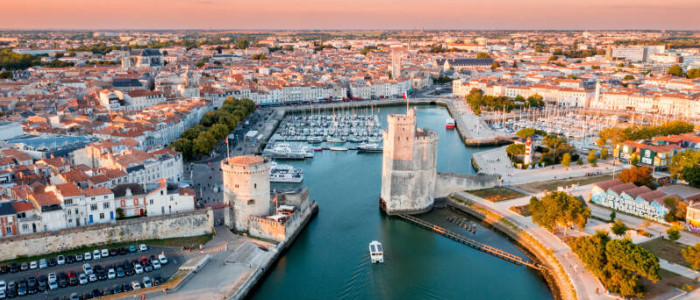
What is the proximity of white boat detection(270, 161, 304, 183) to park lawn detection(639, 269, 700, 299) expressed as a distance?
20.2m

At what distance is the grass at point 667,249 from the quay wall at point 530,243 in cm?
406

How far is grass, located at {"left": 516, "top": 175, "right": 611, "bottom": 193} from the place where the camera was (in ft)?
96.5

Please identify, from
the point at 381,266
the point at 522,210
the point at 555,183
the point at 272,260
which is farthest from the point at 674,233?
the point at 272,260

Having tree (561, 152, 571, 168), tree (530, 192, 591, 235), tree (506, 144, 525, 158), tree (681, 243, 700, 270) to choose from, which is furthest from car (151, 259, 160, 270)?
tree (561, 152, 571, 168)

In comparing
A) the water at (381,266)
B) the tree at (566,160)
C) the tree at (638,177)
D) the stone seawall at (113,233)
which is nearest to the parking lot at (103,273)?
the stone seawall at (113,233)

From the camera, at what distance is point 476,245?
76.9ft

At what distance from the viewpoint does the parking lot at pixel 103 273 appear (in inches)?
687

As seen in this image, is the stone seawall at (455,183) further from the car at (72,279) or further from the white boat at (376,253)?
the car at (72,279)

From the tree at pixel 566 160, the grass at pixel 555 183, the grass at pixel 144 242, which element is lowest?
the grass at pixel 144 242

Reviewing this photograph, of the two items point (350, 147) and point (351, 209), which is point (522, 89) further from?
point (351, 209)

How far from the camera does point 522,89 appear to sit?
67.8 metres

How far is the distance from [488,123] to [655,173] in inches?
868

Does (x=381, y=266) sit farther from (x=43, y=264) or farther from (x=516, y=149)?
(x=516, y=149)

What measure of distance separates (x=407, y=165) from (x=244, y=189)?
26.9 ft
